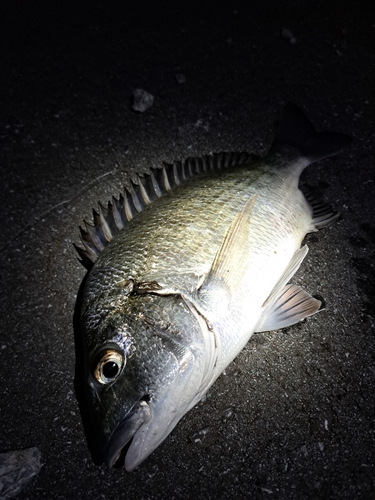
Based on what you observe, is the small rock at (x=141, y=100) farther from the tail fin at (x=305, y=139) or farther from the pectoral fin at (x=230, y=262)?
the pectoral fin at (x=230, y=262)

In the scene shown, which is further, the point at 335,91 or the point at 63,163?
the point at 335,91

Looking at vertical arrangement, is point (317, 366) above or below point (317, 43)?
below

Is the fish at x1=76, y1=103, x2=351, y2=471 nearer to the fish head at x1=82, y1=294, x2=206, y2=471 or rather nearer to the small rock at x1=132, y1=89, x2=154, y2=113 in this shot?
the fish head at x1=82, y1=294, x2=206, y2=471

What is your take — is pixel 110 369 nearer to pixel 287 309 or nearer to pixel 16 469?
pixel 16 469

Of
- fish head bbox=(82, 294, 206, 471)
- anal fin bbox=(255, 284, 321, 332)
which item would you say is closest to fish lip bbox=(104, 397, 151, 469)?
fish head bbox=(82, 294, 206, 471)

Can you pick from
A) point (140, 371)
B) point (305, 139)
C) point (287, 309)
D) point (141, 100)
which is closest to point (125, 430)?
point (140, 371)

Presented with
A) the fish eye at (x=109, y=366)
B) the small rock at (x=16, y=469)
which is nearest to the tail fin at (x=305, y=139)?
the fish eye at (x=109, y=366)

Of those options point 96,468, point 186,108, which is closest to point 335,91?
point 186,108

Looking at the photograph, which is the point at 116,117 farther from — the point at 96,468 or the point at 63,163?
the point at 96,468
